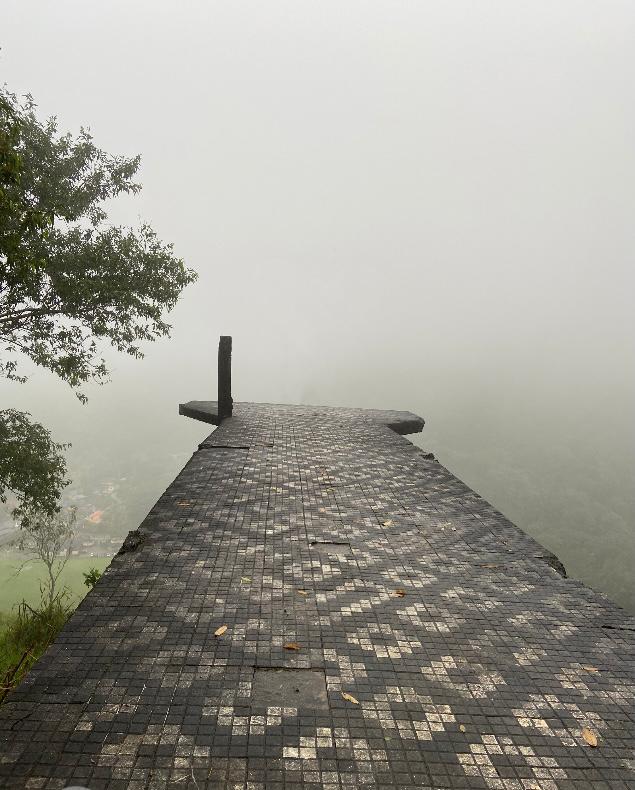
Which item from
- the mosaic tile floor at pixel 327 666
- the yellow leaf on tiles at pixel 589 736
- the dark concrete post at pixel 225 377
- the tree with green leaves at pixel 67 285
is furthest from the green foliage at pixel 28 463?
the yellow leaf on tiles at pixel 589 736

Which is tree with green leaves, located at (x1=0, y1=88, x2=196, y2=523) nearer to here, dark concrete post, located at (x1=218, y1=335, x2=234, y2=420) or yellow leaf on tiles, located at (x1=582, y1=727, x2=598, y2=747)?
dark concrete post, located at (x1=218, y1=335, x2=234, y2=420)

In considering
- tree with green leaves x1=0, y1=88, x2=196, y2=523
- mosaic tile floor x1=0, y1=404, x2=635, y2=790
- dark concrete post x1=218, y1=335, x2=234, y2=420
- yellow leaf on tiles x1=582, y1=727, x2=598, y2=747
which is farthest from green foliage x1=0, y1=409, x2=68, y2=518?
yellow leaf on tiles x1=582, y1=727, x2=598, y2=747

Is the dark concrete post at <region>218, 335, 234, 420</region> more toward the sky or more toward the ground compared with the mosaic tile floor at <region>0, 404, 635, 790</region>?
more toward the sky

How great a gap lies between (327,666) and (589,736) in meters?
1.62

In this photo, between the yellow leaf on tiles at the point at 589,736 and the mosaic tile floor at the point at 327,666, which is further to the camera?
the yellow leaf on tiles at the point at 589,736

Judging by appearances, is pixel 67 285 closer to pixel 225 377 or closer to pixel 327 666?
pixel 225 377

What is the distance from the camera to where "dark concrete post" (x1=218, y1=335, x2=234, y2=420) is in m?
11.6

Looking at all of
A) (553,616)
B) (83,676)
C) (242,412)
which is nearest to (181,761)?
(83,676)

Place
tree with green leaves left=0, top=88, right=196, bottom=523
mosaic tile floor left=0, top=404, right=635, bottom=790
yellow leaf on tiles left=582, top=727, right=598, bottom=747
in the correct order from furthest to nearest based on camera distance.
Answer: tree with green leaves left=0, top=88, right=196, bottom=523 → yellow leaf on tiles left=582, top=727, right=598, bottom=747 → mosaic tile floor left=0, top=404, right=635, bottom=790

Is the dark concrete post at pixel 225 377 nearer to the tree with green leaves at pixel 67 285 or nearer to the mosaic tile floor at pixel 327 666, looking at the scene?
the tree with green leaves at pixel 67 285

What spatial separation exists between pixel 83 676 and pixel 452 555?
357cm

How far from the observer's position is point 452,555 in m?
5.16

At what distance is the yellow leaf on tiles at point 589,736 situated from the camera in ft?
9.29

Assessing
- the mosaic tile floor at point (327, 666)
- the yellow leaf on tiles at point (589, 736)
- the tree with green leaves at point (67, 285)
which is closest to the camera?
the mosaic tile floor at point (327, 666)
